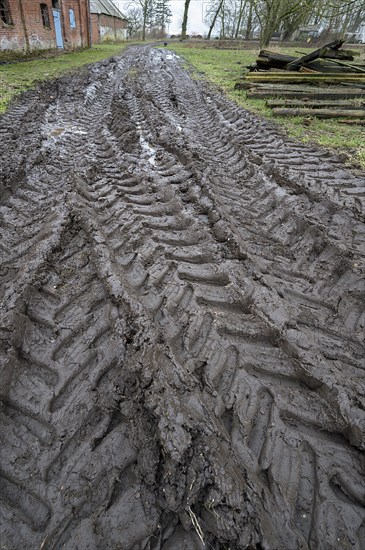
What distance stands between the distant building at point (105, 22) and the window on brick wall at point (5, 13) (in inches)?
664

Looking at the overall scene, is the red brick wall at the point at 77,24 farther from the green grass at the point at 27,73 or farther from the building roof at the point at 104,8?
the building roof at the point at 104,8

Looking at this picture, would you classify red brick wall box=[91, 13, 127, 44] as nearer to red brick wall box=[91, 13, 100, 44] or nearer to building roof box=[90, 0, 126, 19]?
red brick wall box=[91, 13, 100, 44]

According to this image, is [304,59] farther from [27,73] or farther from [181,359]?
[181,359]

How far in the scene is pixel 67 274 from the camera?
3018mm

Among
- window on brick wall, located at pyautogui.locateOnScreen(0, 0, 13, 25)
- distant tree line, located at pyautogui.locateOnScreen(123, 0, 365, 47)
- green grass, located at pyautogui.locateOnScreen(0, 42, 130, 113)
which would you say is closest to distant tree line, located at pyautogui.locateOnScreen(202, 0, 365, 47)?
distant tree line, located at pyautogui.locateOnScreen(123, 0, 365, 47)

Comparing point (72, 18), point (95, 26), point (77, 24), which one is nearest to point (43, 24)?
point (72, 18)

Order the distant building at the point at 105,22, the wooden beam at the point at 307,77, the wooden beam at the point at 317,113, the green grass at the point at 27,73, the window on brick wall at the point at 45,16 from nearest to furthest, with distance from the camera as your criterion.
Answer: the wooden beam at the point at 317,113, the green grass at the point at 27,73, the wooden beam at the point at 307,77, the window on brick wall at the point at 45,16, the distant building at the point at 105,22

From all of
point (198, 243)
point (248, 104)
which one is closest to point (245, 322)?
point (198, 243)

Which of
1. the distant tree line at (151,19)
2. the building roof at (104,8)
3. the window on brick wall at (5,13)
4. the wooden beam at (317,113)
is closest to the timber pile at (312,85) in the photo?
the wooden beam at (317,113)

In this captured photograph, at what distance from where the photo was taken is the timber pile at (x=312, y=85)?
791 centimetres

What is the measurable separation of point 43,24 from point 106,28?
21523 millimetres

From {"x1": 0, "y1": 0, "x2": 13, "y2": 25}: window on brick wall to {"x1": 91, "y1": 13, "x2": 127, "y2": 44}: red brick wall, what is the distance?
16872mm

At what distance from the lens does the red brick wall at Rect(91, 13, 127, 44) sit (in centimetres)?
3042

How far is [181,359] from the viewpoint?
227cm
